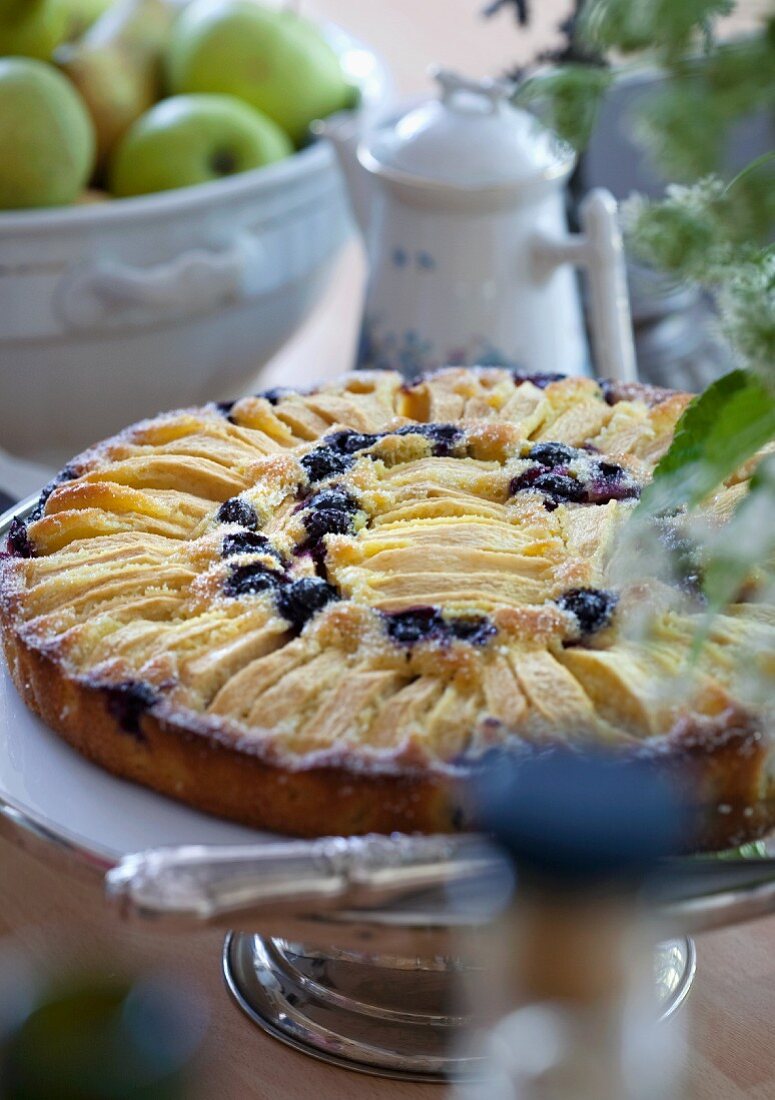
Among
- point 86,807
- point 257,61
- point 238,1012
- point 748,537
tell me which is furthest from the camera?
point 257,61

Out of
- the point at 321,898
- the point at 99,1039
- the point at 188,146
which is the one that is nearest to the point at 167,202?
the point at 188,146

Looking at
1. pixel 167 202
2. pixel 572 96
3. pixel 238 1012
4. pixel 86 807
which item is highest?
pixel 572 96

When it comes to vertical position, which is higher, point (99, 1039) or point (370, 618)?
point (370, 618)

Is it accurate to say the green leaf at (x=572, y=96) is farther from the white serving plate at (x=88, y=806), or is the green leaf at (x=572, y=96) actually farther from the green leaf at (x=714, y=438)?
the white serving plate at (x=88, y=806)

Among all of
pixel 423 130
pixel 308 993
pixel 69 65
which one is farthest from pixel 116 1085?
pixel 69 65

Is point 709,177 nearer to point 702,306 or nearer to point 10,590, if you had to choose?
point 10,590

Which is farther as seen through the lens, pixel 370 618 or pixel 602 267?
pixel 602 267

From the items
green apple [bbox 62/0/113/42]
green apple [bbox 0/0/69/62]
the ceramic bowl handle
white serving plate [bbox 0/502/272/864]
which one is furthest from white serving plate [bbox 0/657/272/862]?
green apple [bbox 62/0/113/42]

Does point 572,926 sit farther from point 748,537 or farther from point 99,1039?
point 99,1039
